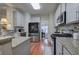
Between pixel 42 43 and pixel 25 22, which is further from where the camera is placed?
pixel 42 43

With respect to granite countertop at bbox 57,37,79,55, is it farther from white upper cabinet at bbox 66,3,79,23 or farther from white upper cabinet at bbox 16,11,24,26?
white upper cabinet at bbox 16,11,24,26

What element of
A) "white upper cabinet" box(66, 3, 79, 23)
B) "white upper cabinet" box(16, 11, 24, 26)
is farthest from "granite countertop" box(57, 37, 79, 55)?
"white upper cabinet" box(16, 11, 24, 26)

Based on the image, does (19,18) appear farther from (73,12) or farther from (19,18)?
(73,12)

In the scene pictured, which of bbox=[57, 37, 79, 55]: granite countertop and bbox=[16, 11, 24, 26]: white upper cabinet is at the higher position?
bbox=[16, 11, 24, 26]: white upper cabinet

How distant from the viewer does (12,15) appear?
3.46 meters

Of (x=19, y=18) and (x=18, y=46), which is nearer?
(x=18, y=46)

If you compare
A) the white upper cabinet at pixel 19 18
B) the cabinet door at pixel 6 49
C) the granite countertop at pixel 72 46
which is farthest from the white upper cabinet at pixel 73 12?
the white upper cabinet at pixel 19 18

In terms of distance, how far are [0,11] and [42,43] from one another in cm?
147

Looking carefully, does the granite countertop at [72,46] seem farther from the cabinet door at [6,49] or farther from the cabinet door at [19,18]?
the cabinet door at [19,18]

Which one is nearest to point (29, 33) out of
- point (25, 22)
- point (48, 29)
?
point (25, 22)

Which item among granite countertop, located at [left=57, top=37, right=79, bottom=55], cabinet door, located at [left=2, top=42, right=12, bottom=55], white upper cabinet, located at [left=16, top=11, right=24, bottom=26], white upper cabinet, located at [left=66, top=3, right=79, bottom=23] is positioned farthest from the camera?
white upper cabinet, located at [left=16, top=11, right=24, bottom=26]

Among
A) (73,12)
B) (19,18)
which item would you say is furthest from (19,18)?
(73,12)
